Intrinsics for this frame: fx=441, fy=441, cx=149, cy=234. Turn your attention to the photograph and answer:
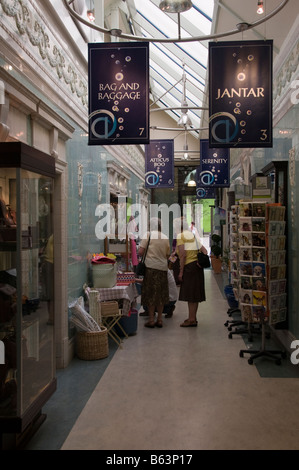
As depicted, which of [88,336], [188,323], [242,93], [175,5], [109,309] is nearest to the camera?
[175,5]

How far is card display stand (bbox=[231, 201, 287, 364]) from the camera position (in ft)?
18.1

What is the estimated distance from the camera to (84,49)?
6551 mm

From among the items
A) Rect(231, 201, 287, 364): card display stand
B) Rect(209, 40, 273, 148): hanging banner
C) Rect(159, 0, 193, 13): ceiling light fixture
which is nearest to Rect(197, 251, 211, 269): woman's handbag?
Rect(231, 201, 287, 364): card display stand

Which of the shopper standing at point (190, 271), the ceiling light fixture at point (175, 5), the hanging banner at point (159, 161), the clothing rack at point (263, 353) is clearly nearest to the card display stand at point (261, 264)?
the clothing rack at point (263, 353)

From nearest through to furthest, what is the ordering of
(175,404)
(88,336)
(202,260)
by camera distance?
(175,404) → (88,336) → (202,260)

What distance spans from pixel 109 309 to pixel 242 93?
324 centimetres

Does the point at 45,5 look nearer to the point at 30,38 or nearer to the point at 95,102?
the point at 30,38

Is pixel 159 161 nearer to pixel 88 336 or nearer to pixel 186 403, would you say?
pixel 88 336

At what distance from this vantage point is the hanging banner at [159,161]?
37.6 feet

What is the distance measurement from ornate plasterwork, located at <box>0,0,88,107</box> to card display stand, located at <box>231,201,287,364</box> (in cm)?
279

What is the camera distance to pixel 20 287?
124 inches

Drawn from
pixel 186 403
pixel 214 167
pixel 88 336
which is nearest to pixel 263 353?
pixel 186 403

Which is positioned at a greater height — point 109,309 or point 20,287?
point 20,287
